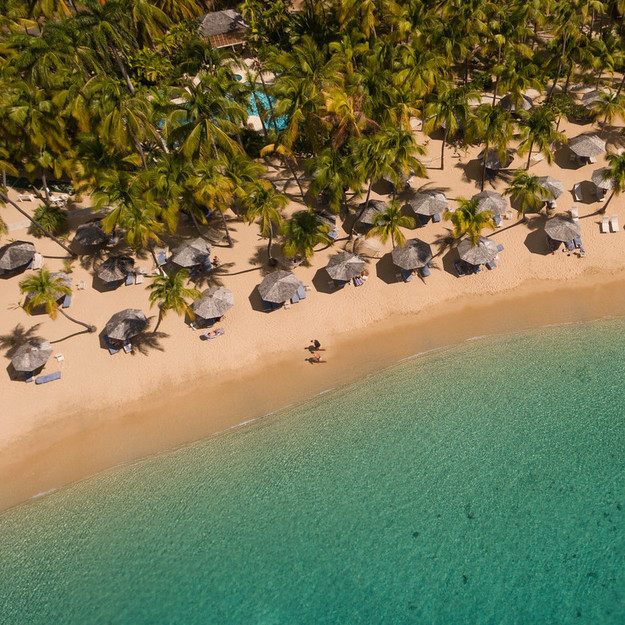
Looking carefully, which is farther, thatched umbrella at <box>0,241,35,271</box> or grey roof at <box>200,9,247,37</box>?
grey roof at <box>200,9,247,37</box>

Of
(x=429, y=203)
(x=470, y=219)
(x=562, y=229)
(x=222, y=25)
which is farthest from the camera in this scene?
(x=222, y=25)

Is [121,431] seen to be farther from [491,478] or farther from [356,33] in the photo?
[356,33]

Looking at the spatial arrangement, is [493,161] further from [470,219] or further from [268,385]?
[268,385]

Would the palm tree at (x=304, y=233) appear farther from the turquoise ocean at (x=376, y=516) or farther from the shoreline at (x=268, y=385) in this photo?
the turquoise ocean at (x=376, y=516)

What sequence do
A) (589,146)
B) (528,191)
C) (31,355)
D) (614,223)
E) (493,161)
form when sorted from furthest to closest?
(493,161), (589,146), (614,223), (528,191), (31,355)

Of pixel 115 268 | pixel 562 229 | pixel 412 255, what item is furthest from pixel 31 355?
pixel 562 229

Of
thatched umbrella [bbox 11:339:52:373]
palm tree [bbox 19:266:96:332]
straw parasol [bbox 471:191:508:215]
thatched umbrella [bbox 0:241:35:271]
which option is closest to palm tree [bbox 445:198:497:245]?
straw parasol [bbox 471:191:508:215]

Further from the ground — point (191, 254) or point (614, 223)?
point (191, 254)

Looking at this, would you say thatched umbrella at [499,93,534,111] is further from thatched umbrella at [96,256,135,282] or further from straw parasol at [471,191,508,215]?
thatched umbrella at [96,256,135,282]
